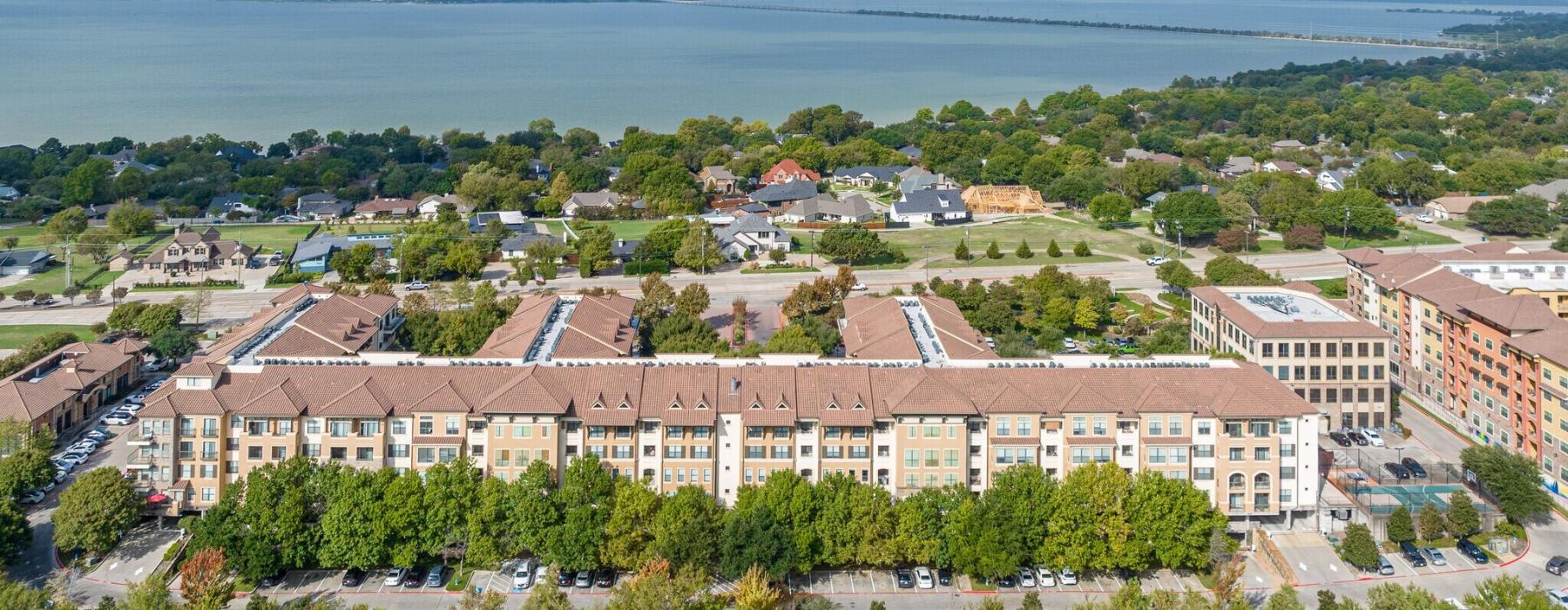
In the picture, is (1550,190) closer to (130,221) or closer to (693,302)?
(693,302)

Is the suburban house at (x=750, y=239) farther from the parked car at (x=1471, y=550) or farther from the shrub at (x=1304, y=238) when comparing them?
the parked car at (x=1471, y=550)

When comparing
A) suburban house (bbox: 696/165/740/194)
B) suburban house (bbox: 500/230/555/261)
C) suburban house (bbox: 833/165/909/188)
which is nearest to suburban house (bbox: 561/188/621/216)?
suburban house (bbox: 696/165/740/194)

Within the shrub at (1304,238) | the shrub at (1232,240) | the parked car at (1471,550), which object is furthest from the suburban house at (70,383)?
the shrub at (1304,238)

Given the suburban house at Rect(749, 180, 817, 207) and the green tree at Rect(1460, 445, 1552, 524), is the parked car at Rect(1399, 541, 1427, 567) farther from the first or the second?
the suburban house at Rect(749, 180, 817, 207)

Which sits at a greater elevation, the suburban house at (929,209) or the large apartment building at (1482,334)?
the suburban house at (929,209)

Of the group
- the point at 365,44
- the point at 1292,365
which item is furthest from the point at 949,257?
the point at 365,44

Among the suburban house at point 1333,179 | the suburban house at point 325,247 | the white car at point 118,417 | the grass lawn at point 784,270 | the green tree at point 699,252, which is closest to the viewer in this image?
the white car at point 118,417
